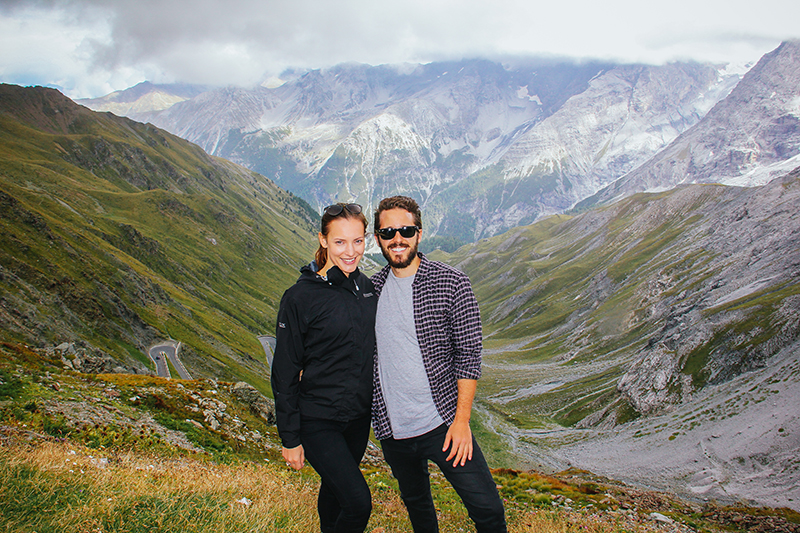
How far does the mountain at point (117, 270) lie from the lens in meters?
61.5

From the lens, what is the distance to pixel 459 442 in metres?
6.80

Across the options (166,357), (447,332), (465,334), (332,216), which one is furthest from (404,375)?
(166,357)

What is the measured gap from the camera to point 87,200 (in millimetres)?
147875

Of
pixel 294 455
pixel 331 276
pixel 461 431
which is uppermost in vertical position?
pixel 331 276

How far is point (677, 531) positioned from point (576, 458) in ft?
181

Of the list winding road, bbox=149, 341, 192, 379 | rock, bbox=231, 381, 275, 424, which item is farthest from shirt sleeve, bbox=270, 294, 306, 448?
winding road, bbox=149, 341, 192, 379

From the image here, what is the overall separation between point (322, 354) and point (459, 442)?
2.80 metres

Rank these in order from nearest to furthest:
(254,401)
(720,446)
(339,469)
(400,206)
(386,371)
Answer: (339,469)
(386,371)
(400,206)
(254,401)
(720,446)

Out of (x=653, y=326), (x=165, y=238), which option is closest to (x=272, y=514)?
(x=653, y=326)

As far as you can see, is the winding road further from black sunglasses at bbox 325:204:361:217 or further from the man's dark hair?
the man's dark hair

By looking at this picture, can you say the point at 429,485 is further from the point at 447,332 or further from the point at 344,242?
the point at 344,242

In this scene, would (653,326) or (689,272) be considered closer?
(653,326)

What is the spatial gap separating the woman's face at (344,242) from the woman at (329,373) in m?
0.02

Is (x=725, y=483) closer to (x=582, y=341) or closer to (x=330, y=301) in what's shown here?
(x=330, y=301)
